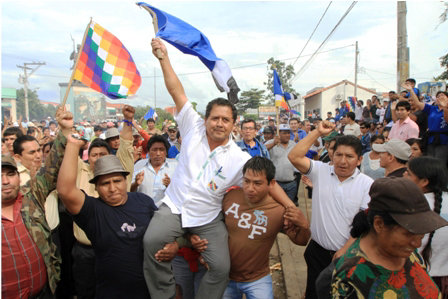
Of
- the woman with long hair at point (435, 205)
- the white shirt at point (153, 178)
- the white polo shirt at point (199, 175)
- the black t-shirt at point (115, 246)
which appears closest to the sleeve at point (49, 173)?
the black t-shirt at point (115, 246)

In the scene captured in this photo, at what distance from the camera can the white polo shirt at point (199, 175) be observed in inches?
101

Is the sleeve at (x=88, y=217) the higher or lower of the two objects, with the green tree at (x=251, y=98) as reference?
lower

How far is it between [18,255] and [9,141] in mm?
3621

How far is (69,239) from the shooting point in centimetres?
377

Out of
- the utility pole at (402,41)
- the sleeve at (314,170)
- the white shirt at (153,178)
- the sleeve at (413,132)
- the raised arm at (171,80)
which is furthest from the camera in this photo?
the utility pole at (402,41)

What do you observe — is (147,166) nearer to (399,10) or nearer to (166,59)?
(166,59)

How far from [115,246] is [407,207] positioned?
2.12m

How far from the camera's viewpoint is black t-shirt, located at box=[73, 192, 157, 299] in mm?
2594

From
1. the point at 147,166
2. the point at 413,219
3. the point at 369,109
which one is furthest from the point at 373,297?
the point at 369,109

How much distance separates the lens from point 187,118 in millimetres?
2828

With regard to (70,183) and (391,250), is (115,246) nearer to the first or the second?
(70,183)

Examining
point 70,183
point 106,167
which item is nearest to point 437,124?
point 106,167

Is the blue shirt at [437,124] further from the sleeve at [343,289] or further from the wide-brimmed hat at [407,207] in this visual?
the sleeve at [343,289]

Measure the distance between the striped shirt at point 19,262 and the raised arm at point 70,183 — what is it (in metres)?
0.44
